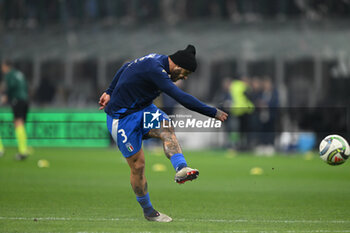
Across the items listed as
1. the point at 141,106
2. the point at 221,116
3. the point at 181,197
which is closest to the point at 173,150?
the point at 141,106

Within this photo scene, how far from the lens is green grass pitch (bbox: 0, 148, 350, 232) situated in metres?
8.85

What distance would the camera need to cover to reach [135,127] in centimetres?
902

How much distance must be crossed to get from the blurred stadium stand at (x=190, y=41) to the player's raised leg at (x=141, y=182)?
54.7 feet

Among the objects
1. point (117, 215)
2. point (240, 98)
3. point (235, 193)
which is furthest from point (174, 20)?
point (117, 215)

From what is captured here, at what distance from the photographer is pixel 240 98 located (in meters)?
24.4

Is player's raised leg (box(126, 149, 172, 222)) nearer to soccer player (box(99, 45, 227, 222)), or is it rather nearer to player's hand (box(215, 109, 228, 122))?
soccer player (box(99, 45, 227, 222))

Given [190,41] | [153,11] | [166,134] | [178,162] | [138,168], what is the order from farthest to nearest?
[153,11] < [190,41] < [138,168] < [166,134] < [178,162]

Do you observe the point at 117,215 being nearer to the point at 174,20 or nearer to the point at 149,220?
the point at 149,220

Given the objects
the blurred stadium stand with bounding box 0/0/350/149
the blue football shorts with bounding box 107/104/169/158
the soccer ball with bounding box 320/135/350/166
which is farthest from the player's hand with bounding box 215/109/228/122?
the blurred stadium stand with bounding box 0/0/350/149

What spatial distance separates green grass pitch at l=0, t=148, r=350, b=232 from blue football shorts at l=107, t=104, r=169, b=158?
0.87 metres

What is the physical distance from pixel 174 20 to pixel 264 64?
4.50 meters

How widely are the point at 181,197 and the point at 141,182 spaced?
3076 millimetres

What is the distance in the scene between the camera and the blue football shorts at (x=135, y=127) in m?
8.97

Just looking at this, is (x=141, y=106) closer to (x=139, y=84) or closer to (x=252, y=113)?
(x=139, y=84)
